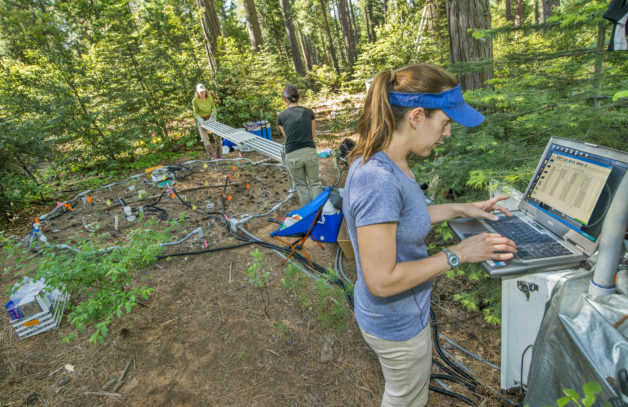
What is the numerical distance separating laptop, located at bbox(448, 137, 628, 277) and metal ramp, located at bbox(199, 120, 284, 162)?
4.07m

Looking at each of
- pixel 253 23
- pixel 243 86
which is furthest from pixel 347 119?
pixel 253 23

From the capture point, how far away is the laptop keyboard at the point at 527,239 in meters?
1.36

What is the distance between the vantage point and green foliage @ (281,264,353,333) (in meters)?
2.85

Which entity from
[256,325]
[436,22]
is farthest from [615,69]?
[436,22]

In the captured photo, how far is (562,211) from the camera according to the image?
146cm

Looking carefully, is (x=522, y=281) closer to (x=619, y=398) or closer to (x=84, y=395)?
(x=619, y=398)

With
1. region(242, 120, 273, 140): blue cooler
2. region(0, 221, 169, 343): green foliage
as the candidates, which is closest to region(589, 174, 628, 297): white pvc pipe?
region(0, 221, 169, 343): green foliage

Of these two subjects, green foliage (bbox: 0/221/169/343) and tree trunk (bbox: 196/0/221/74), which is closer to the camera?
green foliage (bbox: 0/221/169/343)

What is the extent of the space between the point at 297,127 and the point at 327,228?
171 centimetres

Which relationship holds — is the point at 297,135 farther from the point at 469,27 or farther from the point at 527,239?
the point at 527,239

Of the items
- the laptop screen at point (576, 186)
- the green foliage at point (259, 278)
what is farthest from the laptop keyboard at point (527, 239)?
the green foliage at point (259, 278)

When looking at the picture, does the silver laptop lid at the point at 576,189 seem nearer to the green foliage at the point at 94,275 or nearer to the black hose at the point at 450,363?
the black hose at the point at 450,363

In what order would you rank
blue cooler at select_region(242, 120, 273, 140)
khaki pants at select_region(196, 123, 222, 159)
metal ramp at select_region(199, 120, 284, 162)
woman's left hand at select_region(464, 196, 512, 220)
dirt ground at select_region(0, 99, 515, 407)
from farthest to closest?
blue cooler at select_region(242, 120, 273, 140) < khaki pants at select_region(196, 123, 222, 159) < metal ramp at select_region(199, 120, 284, 162) < dirt ground at select_region(0, 99, 515, 407) < woman's left hand at select_region(464, 196, 512, 220)

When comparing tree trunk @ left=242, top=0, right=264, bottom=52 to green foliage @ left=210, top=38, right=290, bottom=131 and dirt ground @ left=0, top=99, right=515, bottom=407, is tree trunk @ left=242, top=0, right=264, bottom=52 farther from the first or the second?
dirt ground @ left=0, top=99, right=515, bottom=407
